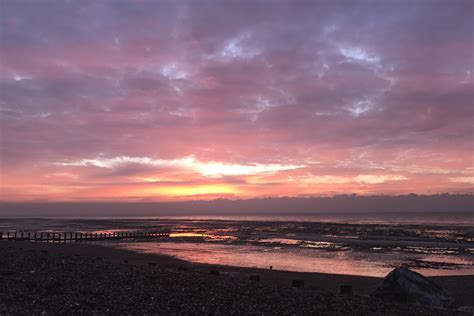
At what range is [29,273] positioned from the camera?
→ 14.7 m

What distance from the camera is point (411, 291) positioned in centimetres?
1627

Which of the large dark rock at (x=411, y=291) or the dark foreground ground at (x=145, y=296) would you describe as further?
the large dark rock at (x=411, y=291)

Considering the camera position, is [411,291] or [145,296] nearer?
[145,296]

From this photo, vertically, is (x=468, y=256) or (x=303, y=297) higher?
(x=303, y=297)

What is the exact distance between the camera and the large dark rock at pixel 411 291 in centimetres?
1610

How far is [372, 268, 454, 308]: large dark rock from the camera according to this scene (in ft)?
52.8

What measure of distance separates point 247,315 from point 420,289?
361 inches

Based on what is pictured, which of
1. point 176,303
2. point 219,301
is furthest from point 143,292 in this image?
point 219,301

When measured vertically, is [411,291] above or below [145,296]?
below

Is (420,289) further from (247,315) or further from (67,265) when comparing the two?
(67,265)

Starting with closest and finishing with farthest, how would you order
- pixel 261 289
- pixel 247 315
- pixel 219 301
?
pixel 247 315
pixel 219 301
pixel 261 289

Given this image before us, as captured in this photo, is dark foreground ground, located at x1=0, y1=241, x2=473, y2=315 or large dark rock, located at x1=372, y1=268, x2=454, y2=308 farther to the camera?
large dark rock, located at x1=372, y1=268, x2=454, y2=308

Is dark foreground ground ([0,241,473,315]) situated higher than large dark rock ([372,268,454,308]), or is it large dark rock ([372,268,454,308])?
dark foreground ground ([0,241,473,315])

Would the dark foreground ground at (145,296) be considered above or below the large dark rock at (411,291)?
above
